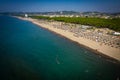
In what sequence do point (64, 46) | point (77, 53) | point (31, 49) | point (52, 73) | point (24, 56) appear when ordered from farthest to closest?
point (64, 46), point (31, 49), point (77, 53), point (24, 56), point (52, 73)

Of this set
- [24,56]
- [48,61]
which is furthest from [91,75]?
[24,56]

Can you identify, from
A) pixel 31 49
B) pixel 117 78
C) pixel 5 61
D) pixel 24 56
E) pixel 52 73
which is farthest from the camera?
pixel 31 49

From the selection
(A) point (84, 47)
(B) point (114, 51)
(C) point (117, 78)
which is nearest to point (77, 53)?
(A) point (84, 47)

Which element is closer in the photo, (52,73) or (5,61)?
(52,73)

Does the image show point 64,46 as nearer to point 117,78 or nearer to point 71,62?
point 71,62

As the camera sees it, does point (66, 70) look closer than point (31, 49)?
Yes

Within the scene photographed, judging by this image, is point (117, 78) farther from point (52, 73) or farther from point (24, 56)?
point (24, 56)

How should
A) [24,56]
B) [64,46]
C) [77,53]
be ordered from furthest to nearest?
[64,46]
[77,53]
[24,56]

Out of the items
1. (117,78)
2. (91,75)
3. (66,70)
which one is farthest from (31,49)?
(117,78)

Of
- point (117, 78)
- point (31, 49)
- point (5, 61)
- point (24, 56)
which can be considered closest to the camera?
point (117, 78)
